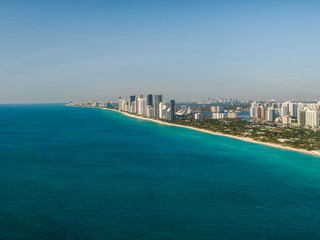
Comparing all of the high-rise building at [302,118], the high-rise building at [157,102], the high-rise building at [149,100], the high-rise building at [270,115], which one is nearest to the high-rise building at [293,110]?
the high-rise building at [270,115]

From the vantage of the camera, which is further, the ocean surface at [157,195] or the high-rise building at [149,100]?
the high-rise building at [149,100]

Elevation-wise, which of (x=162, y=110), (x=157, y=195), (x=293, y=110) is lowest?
(x=157, y=195)

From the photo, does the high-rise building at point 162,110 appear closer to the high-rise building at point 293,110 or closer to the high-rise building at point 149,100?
the high-rise building at point 149,100

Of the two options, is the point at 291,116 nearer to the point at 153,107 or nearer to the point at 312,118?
the point at 312,118

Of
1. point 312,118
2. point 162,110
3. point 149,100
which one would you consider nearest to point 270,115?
point 312,118

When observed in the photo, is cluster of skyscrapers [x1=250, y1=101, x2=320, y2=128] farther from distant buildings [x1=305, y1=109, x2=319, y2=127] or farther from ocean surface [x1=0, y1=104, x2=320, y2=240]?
ocean surface [x1=0, y1=104, x2=320, y2=240]

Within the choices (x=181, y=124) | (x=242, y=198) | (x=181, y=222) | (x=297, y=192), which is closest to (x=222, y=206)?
(x=242, y=198)

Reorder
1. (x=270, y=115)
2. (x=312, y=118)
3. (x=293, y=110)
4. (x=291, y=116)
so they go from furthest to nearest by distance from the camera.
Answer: (x=293, y=110) < (x=291, y=116) < (x=270, y=115) < (x=312, y=118)
